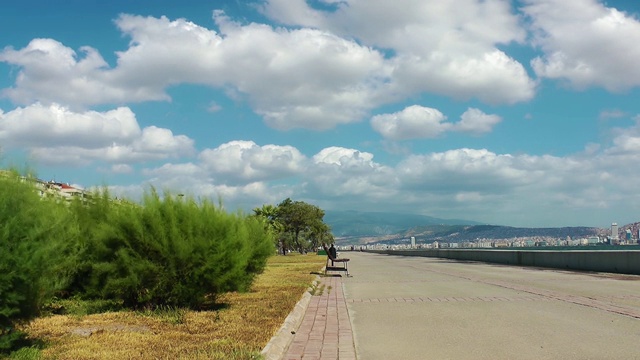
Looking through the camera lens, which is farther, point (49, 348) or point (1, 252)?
point (49, 348)

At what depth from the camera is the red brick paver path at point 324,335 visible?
731 centimetres

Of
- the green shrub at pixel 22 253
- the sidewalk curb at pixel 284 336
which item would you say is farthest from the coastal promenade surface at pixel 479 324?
the green shrub at pixel 22 253

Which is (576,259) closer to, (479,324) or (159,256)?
(479,324)

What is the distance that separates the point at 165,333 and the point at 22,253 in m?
3.11

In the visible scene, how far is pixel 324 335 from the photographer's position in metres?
8.81

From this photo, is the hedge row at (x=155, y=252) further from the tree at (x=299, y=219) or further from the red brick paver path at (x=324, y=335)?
the tree at (x=299, y=219)

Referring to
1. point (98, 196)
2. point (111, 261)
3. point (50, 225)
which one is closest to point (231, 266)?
point (111, 261)

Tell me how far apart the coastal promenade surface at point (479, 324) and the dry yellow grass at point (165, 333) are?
2.10 feet

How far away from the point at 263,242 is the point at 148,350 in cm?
982

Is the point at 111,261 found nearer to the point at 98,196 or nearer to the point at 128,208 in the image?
the point at 128,208

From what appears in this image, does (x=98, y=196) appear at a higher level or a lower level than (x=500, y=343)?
higher

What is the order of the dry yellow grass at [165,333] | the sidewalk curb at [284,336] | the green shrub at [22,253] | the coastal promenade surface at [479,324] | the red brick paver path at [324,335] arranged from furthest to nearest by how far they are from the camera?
the coastal promenade surface at [479,324]
the red brick paver path at [324,335]
the dry yellow grass at [165,333]
the sidewalk curb at [284,336]
the green shrub at [22,253]

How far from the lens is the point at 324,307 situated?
12.7 meters

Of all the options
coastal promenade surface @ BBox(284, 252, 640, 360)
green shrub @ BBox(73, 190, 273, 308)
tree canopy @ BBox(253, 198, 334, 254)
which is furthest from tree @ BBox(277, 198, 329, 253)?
green shrub @ BBox(73, 190, 273, 308)
